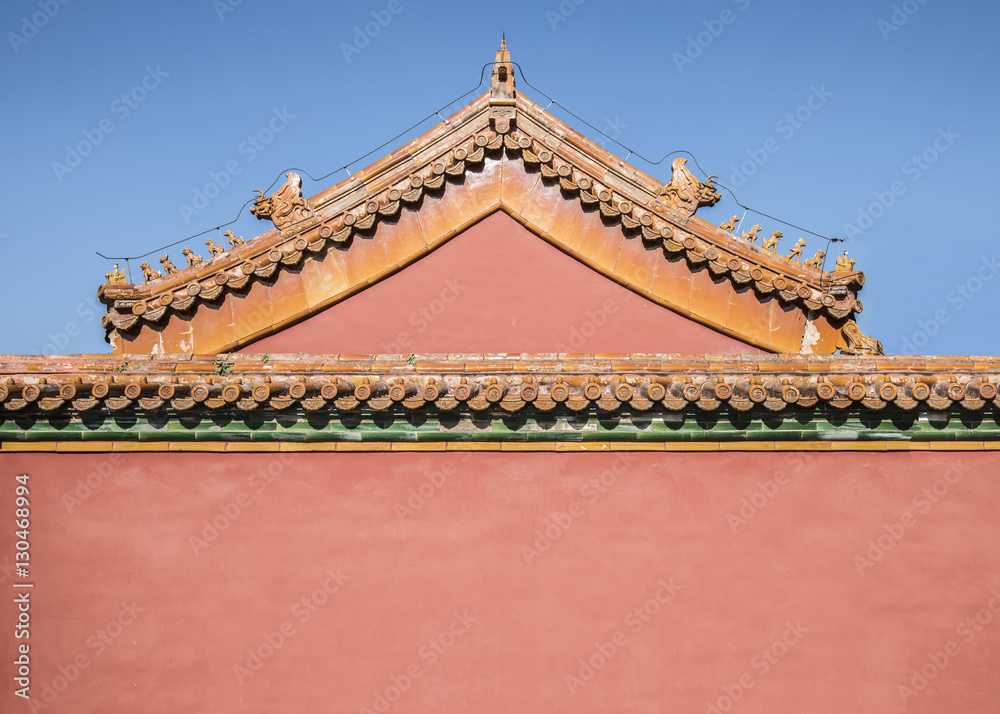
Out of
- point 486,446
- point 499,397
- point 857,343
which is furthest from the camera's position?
point 857,343

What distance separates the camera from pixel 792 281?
8.41 metres

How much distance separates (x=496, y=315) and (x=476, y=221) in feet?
3.35

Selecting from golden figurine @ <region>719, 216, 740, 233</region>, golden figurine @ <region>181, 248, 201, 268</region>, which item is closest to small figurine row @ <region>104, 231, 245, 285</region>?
golden figurine @ <region>181, 248, 201, 268</region>

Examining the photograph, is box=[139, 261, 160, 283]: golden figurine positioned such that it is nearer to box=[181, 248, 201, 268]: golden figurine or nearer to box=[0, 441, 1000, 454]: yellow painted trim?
box=[181, 248, 201, 268]: golden figurine

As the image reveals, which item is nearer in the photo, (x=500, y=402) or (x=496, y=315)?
(x=500, y=402)

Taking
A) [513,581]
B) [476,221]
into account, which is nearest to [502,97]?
[476,221]

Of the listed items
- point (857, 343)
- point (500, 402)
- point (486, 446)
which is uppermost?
point (857, 343)

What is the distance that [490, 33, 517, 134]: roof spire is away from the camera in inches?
346

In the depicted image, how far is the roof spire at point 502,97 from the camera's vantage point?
8.78 m

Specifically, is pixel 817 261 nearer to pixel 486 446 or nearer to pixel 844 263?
pixel 844 263

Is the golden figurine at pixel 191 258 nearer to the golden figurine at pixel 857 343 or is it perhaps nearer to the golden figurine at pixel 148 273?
the golden figurine at pixel 148 273

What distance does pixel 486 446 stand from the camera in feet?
21.9

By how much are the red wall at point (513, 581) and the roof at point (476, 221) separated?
→ 1.93 m

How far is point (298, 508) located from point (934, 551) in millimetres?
4591
